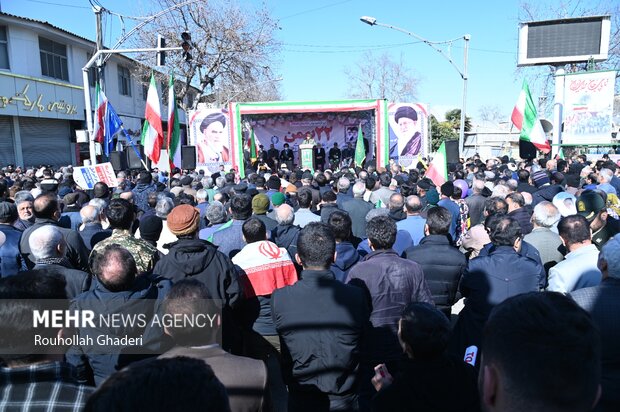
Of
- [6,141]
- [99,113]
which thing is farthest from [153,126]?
[6,141]

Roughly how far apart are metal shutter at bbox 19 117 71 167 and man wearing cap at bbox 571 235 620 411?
25.3 metres

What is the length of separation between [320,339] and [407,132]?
725 inches

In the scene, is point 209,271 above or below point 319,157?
below

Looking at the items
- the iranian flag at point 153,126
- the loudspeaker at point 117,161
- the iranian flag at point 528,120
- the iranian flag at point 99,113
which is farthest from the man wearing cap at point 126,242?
the loudspeaker at point 117,161

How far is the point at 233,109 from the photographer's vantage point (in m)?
19.3

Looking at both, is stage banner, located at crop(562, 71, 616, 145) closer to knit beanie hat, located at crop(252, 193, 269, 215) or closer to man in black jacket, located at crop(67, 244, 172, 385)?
knit beanie hat, located at crop(252, 193, 269, 215)

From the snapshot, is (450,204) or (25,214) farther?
(450,204)

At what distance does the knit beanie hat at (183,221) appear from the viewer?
4.04 meters

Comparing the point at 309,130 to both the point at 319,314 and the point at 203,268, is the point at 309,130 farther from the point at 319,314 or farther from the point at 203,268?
the point at 319,314

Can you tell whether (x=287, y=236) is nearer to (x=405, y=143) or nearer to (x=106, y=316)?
(x=106, y=316)

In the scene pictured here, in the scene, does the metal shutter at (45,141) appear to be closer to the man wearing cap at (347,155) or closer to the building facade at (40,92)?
the building facade at (40,92)

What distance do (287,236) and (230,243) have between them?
0.66m

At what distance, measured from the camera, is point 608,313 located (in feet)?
8.95

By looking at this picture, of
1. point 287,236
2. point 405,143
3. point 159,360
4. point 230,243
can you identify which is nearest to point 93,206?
point 230,243
